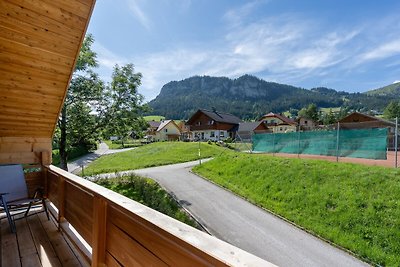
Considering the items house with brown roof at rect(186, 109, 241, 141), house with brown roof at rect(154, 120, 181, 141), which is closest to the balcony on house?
house with brown roof at rect(186, 109, 241, 141)

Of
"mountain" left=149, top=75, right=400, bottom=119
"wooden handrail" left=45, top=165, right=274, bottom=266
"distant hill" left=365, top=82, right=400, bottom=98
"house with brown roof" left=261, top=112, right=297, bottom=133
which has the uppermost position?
"distant hill" left=365, top=82, right=400, bottom=98

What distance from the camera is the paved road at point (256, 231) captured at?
5.01 m

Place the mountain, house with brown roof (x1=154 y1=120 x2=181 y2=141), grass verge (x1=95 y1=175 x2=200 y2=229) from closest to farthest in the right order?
grass verge (x1=95 y1=175 x2=200 y2=229) → house with brown roof (x1=154 y1=120 x2=181 y2=141) → the mountain

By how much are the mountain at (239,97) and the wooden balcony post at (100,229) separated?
10413 cm

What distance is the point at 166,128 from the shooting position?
52.1 meters

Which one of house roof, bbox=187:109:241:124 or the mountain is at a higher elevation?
the mountain

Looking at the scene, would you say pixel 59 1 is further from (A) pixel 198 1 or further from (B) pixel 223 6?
(B) pixel 223 6

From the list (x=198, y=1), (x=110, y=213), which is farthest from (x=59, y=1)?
(x=198, y=1)

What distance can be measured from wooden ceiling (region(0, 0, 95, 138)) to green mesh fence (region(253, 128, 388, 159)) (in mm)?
10406

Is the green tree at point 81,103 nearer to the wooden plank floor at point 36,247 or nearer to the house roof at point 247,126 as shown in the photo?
the wooden plank floor at point 36,247

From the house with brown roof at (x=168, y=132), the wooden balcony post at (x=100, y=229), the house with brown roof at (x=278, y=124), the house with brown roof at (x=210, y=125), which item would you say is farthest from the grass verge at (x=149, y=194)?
the house with brown roof at (x=278, y=124)

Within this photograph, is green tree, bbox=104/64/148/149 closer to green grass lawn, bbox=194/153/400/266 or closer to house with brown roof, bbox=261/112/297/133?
green grass lawn, bbox=194/153/400/266

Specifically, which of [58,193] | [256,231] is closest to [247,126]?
[256,231]

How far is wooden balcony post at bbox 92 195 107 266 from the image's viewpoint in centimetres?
186
